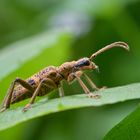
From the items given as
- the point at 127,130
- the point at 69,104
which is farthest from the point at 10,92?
the point at 127,130

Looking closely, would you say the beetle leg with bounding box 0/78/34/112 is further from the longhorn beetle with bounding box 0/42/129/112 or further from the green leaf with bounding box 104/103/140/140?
the green leaf with bounding box 104/103/140/140

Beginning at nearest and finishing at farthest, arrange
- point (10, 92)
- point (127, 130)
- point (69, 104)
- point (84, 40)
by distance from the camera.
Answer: point (127, 130)
point (69, 104)
point (10, 92)
point (84, 40)

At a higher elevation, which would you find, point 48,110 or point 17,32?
point 17,32

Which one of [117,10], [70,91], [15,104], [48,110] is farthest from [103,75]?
[48,110]

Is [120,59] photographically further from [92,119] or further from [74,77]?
[74,77]

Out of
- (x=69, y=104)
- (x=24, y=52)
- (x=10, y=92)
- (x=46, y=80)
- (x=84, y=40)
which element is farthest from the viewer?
(x=84, y=40)

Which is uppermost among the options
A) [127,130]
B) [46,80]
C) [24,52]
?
[24,52]

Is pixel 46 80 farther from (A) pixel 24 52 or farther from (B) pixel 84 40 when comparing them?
(B) pixel 84 40
